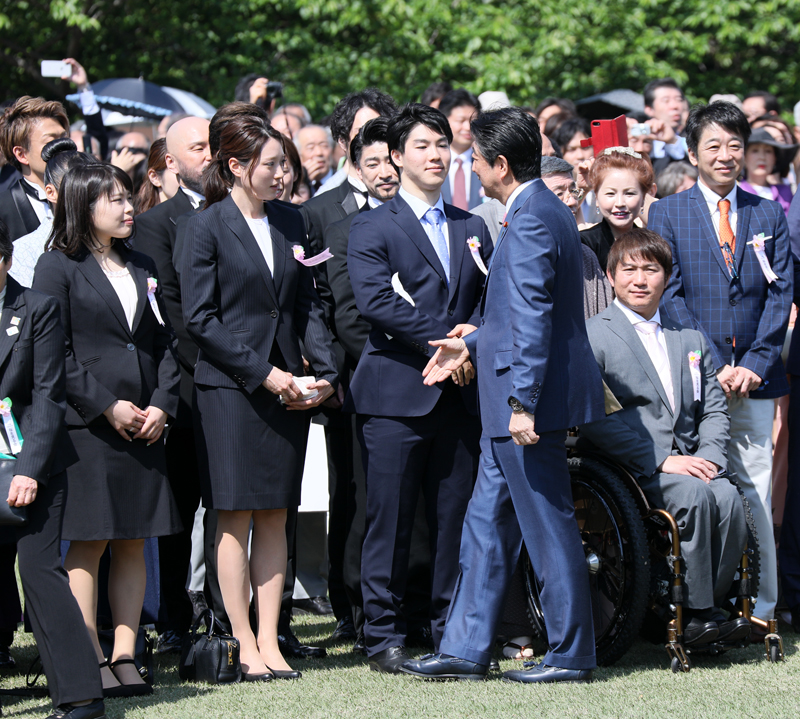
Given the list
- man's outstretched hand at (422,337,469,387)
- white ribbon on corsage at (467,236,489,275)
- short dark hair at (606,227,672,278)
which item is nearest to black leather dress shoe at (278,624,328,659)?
man's outstretched hand at (422,337,469,387)

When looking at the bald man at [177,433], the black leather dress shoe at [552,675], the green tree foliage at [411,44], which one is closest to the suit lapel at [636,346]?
the black leather dress shoe at [552,675]

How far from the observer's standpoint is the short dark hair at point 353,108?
628 cm

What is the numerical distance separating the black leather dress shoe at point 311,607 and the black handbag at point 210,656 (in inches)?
65.8

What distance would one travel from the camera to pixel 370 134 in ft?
18.4

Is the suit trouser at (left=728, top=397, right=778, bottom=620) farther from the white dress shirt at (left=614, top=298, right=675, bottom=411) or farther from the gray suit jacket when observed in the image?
the white dress shirt at (left=614, top=298, right=675, bottom=411)

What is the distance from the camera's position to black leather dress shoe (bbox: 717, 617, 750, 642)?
4688 millimetres

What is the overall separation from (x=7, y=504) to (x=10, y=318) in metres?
0.66

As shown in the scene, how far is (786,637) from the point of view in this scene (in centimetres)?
539

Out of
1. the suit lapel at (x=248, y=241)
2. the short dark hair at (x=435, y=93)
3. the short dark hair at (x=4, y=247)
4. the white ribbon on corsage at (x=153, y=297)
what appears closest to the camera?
the short dark hair at (x=4, y=247)

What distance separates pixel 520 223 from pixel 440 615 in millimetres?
1741

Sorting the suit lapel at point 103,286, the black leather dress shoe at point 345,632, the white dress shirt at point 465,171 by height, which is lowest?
the black leather dress shoe at point 345,632

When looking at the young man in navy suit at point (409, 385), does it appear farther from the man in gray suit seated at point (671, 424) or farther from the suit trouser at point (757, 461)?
the suit trouser at point (757, 461)

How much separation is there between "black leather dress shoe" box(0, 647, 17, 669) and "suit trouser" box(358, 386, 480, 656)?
5.20 ft

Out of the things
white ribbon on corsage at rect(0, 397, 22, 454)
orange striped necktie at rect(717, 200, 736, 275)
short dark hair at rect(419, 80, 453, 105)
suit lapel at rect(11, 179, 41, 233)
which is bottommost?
white ribbon on corsage at rect(0, 397, 22, 454)
